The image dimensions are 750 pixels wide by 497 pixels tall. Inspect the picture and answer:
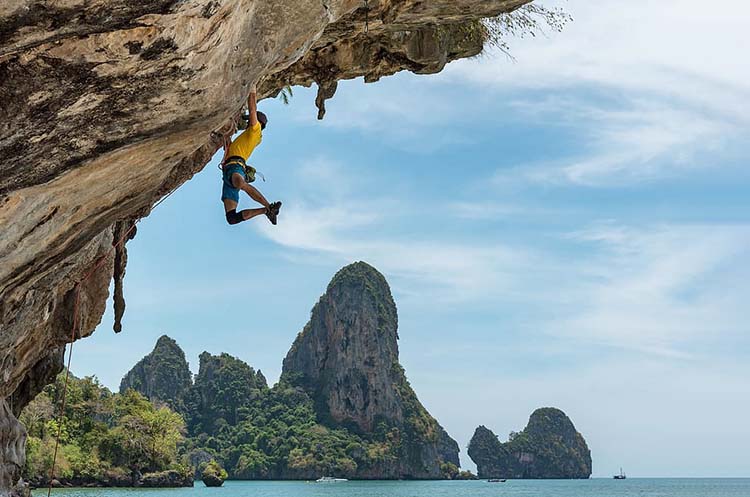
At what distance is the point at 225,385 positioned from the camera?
149 metres

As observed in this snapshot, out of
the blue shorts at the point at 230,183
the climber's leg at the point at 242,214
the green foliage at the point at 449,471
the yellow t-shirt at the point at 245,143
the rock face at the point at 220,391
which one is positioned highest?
the rock face at the point at 220,391

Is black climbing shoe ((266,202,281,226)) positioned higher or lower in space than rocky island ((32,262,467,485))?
lower

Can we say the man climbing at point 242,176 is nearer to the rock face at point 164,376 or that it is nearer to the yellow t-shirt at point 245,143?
the yellow t-shirt at point 245,143

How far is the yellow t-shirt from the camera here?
328 inches

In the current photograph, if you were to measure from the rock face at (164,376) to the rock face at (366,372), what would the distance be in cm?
2278

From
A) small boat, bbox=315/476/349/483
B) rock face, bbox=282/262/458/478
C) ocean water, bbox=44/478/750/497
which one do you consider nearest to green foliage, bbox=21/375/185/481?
ocean water, bbox=44/478/750/497

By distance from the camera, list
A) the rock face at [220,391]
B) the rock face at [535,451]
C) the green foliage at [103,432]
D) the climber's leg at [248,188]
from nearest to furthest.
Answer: the climber's leg at [248,188]
the green foliage at [103,432]
the rock face at [220,391]
the rock face at [535,451]

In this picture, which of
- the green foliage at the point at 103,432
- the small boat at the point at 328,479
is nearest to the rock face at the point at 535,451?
the small boat at the point at 328,479

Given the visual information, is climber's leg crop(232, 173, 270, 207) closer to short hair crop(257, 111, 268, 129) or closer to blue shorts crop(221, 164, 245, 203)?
blue shorts crop(221, 164, 245, 203)

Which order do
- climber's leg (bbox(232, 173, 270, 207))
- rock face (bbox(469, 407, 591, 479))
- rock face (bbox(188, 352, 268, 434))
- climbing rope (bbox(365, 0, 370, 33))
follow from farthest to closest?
rock face (bbox(469, 407, 591, 479)), rock face (bbox(188, 352, 268, 434)), climbing rope (bbox(365, 0, 370, 33)), climber's leg (bbox(232, 173, 270, 207))

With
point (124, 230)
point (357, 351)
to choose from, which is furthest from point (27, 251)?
point (357, 351)

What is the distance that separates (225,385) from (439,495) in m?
69.5

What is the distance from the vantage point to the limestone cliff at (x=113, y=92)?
4793 mm

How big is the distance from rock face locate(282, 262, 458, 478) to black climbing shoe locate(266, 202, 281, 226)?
420ft
